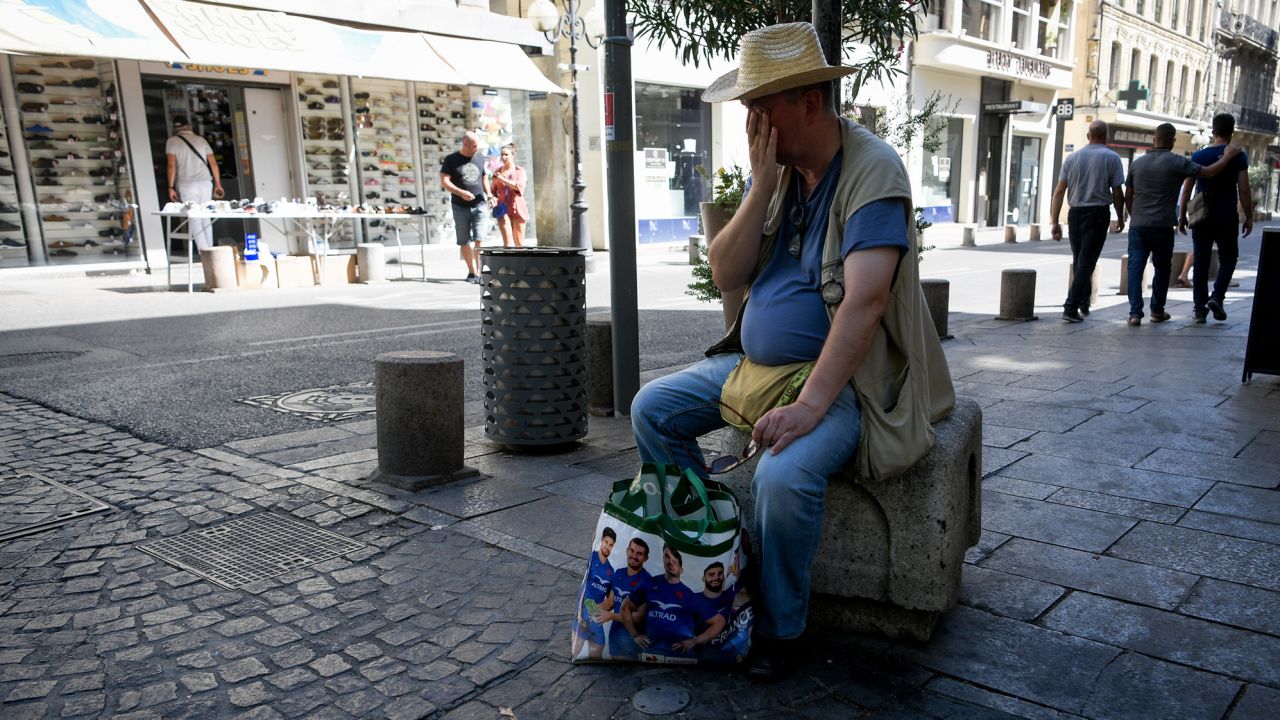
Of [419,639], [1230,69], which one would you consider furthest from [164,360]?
[1230,69]

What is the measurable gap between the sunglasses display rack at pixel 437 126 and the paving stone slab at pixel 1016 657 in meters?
16.0

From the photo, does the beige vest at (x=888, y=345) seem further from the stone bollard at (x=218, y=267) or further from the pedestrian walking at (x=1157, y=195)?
the stone bollard at (x=218, y=267)

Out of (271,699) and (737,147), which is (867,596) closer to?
(271,699)

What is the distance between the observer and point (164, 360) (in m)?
7.41

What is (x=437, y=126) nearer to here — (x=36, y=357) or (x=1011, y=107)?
(x=36, y=357)

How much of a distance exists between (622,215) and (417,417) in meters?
1.77

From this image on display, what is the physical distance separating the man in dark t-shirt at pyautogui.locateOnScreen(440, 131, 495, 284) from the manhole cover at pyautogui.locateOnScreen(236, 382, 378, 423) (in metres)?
6.84

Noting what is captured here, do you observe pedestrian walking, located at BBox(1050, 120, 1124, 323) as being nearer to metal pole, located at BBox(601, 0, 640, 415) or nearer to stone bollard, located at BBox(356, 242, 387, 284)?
metal pole, located at BBox(601, 0, 640, 415)

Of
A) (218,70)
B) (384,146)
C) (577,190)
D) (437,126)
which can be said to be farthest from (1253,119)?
(218,70)

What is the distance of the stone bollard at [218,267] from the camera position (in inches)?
468

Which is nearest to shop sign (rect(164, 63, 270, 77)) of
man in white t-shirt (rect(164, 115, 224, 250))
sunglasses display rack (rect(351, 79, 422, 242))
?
man in white t-shirt (rect(164, 115, 224, 250))

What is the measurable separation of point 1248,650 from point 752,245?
183 centimetres

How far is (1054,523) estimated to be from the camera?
3711 millimetres

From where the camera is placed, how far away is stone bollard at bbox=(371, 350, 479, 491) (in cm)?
423
